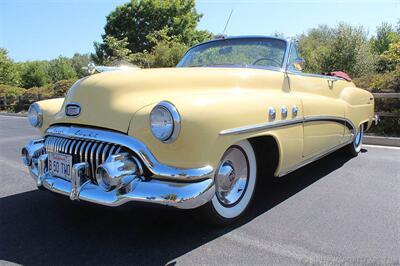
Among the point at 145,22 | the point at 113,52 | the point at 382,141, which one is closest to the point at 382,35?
the point at 145,22

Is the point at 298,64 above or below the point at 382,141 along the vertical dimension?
above

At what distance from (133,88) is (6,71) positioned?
4022cm

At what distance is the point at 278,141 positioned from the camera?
133 inches

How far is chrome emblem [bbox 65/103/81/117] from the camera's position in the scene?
125 inches

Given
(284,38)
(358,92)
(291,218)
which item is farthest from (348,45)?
(291,218)

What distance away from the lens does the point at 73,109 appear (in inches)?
127

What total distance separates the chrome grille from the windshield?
5.63ft

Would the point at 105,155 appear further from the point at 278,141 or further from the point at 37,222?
the point at 278,141

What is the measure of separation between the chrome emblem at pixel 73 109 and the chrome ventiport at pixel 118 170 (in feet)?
2.17

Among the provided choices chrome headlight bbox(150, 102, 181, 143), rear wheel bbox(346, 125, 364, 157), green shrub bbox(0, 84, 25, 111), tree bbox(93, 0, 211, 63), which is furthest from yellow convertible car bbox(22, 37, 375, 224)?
tree bbox(93, 0, 211, 63)

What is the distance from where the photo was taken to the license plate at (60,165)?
2998 millimetres

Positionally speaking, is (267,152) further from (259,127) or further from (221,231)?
(221,231)

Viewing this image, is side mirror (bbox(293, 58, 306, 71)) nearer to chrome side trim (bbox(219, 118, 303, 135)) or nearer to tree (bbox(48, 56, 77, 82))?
chrome side trim (bbox(219, 118, 303, 135))

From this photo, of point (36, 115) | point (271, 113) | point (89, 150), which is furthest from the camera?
point (36, 115)
